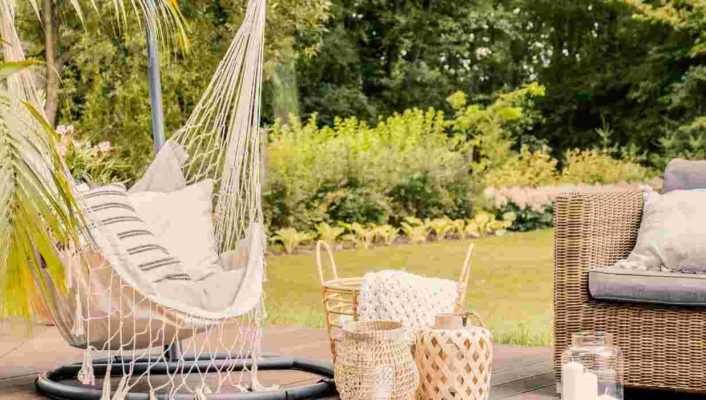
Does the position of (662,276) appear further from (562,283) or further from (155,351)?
(155,351)

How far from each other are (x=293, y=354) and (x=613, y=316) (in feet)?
4.44

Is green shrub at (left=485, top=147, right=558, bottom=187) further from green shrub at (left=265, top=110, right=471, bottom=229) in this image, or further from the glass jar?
the glass jar

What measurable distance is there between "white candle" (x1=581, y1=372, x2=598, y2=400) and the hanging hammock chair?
87 centimetres

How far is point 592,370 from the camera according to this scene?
8.25 feet

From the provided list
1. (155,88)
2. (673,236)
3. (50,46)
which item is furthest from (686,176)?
(50,46)

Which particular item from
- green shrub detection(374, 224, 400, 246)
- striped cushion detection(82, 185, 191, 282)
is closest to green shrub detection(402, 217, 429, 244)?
green shrub detection(374, 224, 400, 246)

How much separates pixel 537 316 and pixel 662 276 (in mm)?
1972

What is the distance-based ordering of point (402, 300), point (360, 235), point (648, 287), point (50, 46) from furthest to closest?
point (360, 235) < point (50, 46) < point (402, 300) < point (648, 287)

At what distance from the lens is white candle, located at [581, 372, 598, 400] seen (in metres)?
2.48

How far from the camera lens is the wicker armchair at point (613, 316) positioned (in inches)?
113

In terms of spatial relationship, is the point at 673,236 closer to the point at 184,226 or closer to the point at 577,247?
the point at 577,247

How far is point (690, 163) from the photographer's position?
3.41m

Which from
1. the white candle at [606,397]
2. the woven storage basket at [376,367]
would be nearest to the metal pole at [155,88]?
the woven storage basket at [376,367]

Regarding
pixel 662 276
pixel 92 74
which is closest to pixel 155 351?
pixel 662 276
